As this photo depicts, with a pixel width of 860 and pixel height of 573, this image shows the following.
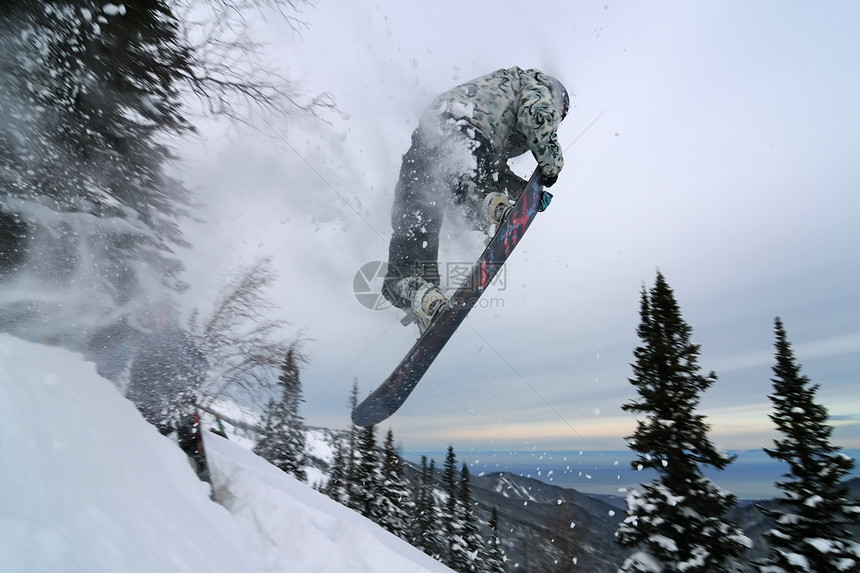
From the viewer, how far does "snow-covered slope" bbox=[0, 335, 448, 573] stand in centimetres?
154

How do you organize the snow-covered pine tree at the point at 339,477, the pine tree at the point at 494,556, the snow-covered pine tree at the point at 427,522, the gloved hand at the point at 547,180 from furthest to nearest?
the pine tree at the point at 494,556, the snow-covered pine tree at the point at 427,522, the snow-covered pine tree at the point at 339,477, the gloved hand at the point at 547,180

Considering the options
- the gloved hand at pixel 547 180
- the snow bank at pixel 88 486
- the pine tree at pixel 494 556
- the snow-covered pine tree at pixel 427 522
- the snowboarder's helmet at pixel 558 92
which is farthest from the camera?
the pine tree at pixel 494 556

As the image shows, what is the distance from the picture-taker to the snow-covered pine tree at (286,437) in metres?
16.9

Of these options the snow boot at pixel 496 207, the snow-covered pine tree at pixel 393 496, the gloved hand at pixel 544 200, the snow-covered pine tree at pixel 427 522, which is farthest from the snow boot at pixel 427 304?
the snow-covered pine tree at pixel 427 522

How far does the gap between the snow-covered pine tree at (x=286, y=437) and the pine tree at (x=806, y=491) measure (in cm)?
1520

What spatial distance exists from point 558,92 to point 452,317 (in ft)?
13.2

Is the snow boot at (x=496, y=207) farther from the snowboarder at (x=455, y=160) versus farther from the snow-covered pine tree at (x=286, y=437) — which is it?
the snow-covered pine tree at (x=286, y=437)

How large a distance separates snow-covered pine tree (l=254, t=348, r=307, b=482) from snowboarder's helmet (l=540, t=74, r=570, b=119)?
1344cm

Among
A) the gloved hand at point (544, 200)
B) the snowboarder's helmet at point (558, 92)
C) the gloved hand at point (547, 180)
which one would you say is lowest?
the gloved hand at point (544, 200)

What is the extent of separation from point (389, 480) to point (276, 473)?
558 inches

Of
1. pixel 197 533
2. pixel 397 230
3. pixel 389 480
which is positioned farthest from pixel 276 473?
pixel 389 480

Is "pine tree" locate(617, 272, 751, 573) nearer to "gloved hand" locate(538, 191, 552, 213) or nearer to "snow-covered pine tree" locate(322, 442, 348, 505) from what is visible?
"gloved hand" locate(538, 191, 552, 213)

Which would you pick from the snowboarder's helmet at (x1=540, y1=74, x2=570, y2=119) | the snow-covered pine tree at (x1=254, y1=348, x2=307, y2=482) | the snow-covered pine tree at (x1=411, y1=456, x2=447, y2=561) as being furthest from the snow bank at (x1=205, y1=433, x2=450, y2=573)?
the snow-covered pine tree at (x1=411, y1=456, x2=447, y2=561)

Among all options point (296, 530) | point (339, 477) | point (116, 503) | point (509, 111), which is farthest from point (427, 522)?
point (116, 503)
